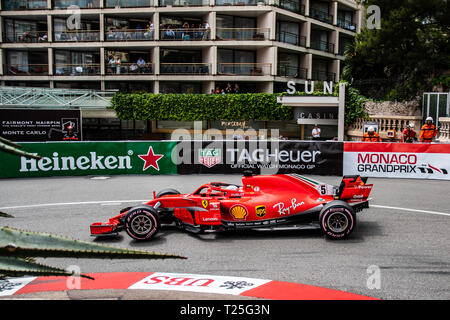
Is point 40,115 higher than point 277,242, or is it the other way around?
point 40,115

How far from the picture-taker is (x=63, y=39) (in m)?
36.3

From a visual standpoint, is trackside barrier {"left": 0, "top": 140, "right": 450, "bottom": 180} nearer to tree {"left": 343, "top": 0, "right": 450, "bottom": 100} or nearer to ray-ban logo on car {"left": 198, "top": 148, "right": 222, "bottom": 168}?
ray-ban logo on car {"left": 198, "top": 148, "right": 222, "bottom": 168}

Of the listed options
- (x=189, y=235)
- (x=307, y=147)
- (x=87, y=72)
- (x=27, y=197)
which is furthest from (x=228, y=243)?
(x=87, y=72)

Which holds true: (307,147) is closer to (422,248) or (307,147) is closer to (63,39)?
(422,248)

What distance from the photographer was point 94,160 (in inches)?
645

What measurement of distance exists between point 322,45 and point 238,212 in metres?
34.2

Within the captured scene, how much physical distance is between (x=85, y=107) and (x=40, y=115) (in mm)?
7736

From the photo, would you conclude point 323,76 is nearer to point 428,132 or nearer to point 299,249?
point 428,132

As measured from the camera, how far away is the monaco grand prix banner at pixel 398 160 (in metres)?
15.3

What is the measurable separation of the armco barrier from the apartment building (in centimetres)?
1935

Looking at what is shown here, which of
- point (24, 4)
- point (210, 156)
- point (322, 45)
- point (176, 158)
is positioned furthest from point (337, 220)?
point (24, 4)

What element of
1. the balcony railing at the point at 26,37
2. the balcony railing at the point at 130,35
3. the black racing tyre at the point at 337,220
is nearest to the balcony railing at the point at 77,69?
the balcony railing at the point at 26,37
